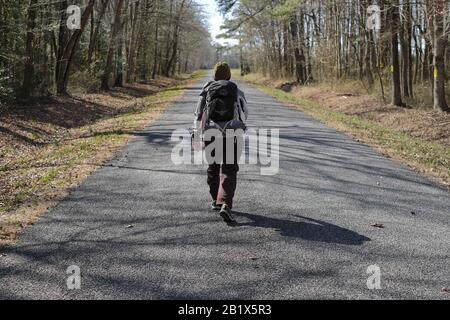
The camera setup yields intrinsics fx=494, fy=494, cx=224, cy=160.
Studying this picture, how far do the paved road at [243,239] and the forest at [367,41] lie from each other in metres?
11.6

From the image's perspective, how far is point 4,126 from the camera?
613 inches

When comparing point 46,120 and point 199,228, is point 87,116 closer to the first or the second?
point 46,120

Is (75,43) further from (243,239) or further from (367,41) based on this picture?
(243,239)

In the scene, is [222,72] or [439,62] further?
[439,62]

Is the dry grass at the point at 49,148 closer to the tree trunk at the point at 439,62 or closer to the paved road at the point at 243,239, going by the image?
the paved road at the point at 243,239

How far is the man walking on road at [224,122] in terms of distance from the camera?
20.9 ft

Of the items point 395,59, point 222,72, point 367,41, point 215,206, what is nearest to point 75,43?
point 395,59

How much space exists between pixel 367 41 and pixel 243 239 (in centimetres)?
2539

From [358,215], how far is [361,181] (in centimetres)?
224

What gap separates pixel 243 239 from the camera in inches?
225

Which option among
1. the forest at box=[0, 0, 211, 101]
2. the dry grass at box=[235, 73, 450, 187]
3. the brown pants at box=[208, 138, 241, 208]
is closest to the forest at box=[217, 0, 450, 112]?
the dry grass at box=[235, 73, 450, 187]

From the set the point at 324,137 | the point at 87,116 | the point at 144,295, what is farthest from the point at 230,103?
the point at 87,116

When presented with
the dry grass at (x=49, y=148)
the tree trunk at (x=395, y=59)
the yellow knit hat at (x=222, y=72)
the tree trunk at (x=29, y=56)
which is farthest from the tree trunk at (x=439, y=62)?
the tree trunk at (x=29, y=56)

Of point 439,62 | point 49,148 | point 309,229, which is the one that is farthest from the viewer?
point 439,62
